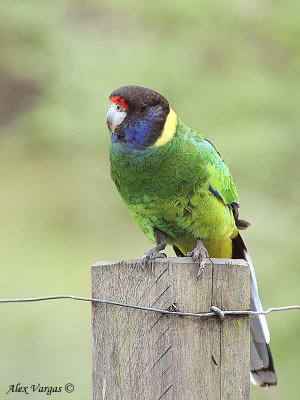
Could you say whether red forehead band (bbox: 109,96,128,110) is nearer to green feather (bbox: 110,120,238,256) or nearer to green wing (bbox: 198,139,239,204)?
Answer: green feather (bbox: 110,120,238,256)

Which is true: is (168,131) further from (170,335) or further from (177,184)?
(170,335)

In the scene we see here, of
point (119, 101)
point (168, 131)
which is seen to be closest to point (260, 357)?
point (168, 131)

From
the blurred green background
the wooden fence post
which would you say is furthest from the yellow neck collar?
the blurred green background

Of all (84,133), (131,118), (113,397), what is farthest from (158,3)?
(113,397)

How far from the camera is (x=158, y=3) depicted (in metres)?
6.55

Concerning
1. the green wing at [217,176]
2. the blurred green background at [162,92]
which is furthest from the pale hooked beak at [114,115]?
the blurred green background at [162,92]

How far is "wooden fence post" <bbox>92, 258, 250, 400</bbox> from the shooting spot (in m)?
2.14

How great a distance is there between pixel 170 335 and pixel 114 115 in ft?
4.43

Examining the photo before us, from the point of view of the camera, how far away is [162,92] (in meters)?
6.70

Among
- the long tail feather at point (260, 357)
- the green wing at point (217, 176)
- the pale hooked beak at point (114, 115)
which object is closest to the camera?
the long tail feather at point (260, 357)

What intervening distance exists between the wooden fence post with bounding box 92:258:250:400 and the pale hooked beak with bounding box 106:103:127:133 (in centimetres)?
110

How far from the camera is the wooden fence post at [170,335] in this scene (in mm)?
2145

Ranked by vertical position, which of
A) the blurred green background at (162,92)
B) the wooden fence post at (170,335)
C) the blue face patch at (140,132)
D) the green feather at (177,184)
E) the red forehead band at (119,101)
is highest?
the blurred green background at (162,92)

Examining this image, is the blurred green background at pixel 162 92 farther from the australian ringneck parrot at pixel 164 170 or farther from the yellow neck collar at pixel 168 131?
the yellow neck collar at pixel 168 131
